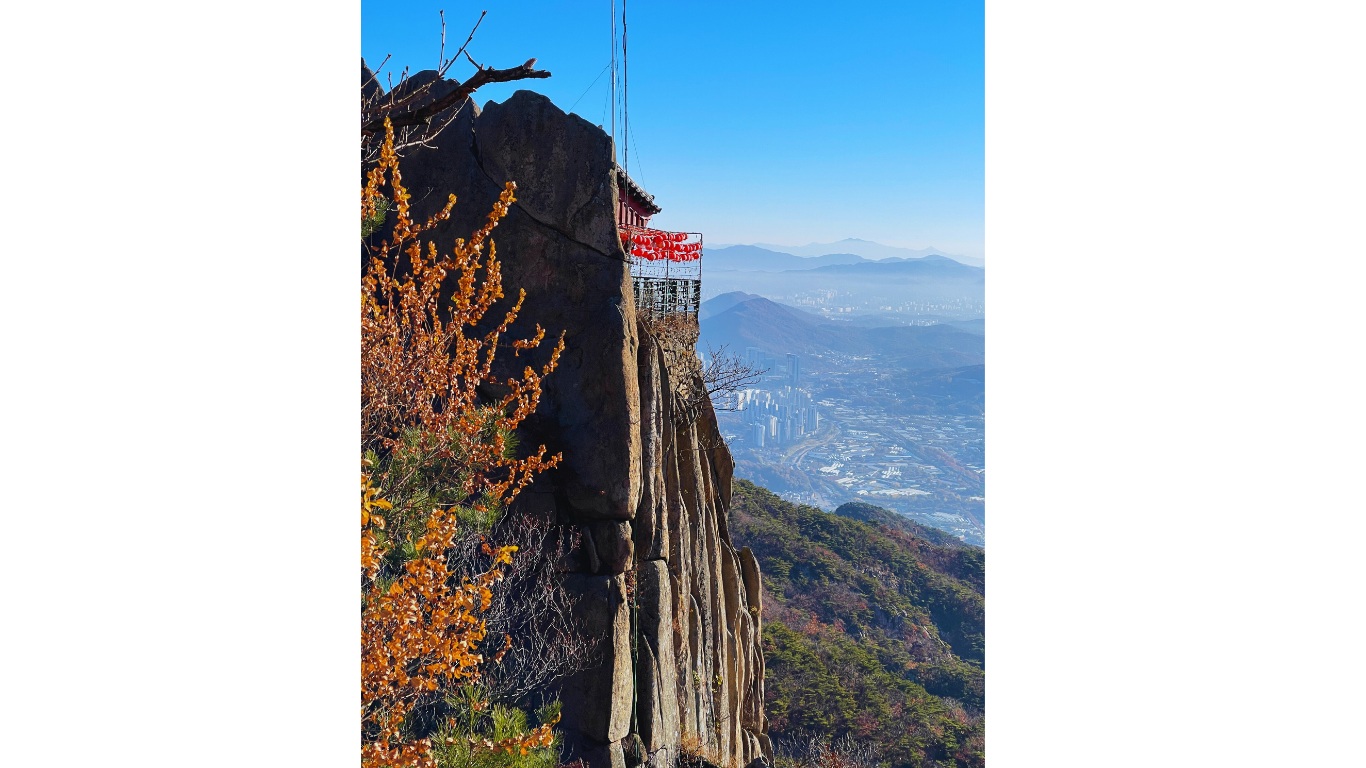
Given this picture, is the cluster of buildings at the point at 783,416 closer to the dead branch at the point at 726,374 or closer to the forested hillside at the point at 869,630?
the forested hillside at the point at 869,630

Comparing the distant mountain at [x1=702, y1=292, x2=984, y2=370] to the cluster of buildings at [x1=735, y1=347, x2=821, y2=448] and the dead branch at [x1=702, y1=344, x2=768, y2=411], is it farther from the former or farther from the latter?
the dead branch at [x1=702, y1=344, x2=768, y2=411]

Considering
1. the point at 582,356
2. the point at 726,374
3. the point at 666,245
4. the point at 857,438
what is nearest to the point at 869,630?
the point at 857,438

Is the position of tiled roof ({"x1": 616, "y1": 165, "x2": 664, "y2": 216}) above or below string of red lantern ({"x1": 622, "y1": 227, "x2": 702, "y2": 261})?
above

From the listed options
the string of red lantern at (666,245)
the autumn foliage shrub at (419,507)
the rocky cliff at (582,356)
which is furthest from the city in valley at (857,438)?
the autumn foliage shrub at (419,507)

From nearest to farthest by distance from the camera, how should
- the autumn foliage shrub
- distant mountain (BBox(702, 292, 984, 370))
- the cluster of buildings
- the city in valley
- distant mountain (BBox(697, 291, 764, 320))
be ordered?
1. the autumn foliage shrub
2. distant mountain (BBox(697, 291, 764, 320))
3. distant mountain (BBox(702, 292, 984, 370))
4. the city in valley
5. the cluster of buildings

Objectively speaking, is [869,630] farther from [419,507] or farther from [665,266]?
[419,507]

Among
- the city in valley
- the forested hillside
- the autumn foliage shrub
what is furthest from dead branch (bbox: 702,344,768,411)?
the city in valley
